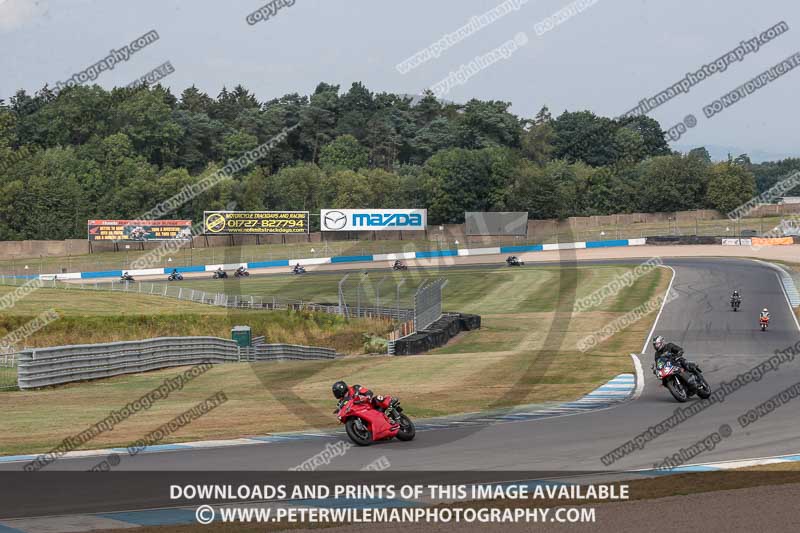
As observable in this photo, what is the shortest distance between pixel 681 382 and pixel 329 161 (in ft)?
444

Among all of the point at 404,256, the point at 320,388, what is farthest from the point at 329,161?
the point at 320,388

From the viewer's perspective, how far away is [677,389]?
19.8 metres

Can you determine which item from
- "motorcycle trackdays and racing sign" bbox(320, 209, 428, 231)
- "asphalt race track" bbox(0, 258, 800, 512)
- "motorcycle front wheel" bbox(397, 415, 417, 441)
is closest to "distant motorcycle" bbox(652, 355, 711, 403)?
"asphalt race track" bbox(0, 258, 800, 512)

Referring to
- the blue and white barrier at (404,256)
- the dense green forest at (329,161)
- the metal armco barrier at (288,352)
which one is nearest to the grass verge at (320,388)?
the metal armco barrier at (288,352)

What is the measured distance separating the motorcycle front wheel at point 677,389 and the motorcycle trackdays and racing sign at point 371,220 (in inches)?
3304

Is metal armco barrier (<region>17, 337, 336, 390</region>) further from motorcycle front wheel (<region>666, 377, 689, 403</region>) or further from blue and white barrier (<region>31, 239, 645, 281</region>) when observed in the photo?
blue and white barrier (<region>31, 239, 645, 281</region>)

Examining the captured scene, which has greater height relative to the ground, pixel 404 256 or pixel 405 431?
pixel 404 256

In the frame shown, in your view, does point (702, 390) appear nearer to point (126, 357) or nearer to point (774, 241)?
point (126, 357)

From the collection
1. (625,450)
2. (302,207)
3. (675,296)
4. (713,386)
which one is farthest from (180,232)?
(625,450)

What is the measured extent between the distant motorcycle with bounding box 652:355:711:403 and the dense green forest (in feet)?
320

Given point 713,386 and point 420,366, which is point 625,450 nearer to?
point 713,386

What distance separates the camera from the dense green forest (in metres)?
118

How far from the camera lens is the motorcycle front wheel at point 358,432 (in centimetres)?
1511

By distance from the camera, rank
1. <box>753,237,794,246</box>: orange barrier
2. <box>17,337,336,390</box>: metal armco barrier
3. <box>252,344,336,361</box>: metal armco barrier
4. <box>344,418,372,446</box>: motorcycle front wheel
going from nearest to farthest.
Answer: <box>344,418,372,446</box>: motorcycle front wheel < <box>17,337,336,390</box>: metal armco barrier < <box>252,344,336,361</box>: metal armco barrier < <box>753,237,794,246</box>: orange barrier
